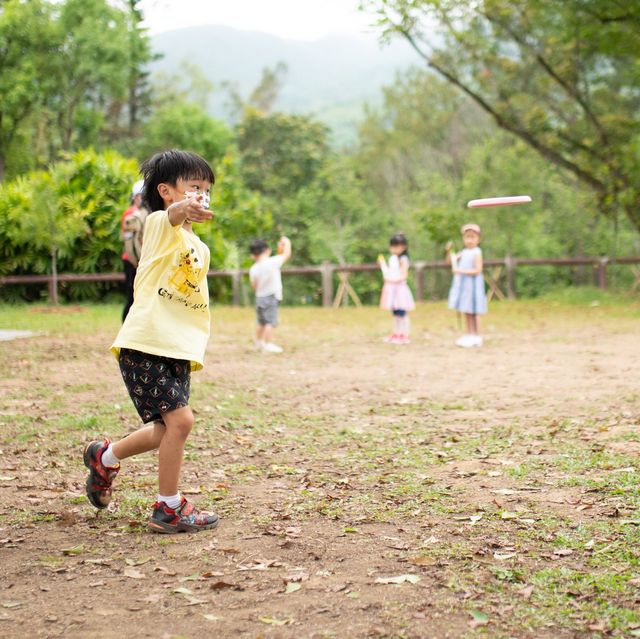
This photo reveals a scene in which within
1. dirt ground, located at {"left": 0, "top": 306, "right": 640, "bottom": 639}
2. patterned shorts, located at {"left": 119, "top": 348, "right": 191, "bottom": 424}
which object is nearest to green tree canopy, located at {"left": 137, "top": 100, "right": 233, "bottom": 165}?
dirt ground, located at {"left": 0, "top": 306, "right": 640, "bottom": 639}

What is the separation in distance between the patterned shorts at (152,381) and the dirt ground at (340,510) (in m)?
0.59

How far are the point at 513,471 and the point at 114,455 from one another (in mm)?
2203

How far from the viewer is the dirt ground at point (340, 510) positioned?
304 centimetres

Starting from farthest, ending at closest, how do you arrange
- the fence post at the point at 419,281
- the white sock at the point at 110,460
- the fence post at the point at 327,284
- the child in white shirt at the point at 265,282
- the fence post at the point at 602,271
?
1. the fence post at the point at 602,271
2. the fence post at the point at 419,281
3. the fence post at the point at 327,284
4. the child in white shirt at the point at 265,282
5. the white sock at the point at 110,460

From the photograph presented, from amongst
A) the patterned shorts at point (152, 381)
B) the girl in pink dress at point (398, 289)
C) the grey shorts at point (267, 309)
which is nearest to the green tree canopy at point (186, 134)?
the girl in pink dress at point (398, 289)

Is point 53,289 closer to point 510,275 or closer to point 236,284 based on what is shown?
point 236,284

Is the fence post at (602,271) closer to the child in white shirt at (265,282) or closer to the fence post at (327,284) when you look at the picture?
the fence post at (327,284)

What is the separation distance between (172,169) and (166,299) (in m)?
0.57

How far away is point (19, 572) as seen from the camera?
3.50m

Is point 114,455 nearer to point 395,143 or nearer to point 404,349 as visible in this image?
point 404,349

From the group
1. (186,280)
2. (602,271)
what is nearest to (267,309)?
(186,280)

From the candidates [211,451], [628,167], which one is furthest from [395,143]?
[211,451]

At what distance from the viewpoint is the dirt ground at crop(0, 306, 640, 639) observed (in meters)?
3.04

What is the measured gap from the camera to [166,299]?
392cm
